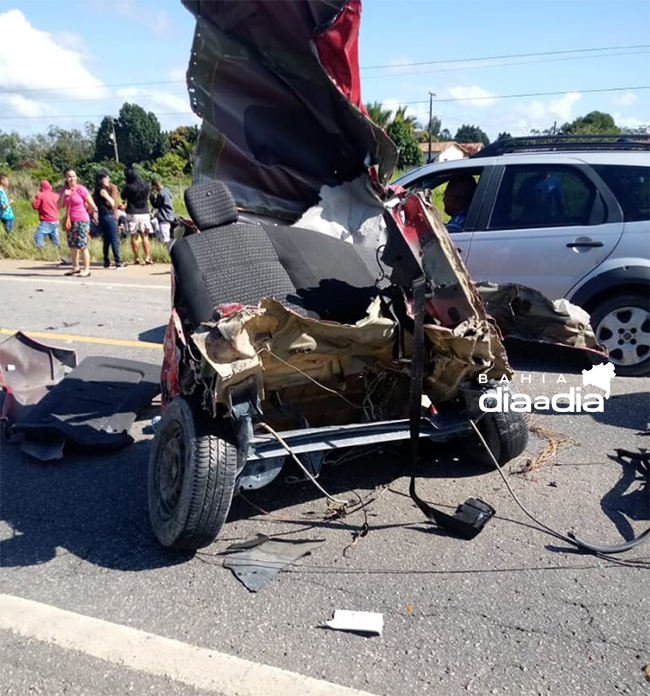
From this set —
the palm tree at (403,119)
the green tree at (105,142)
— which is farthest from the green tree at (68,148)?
the palm tree at (403,119)

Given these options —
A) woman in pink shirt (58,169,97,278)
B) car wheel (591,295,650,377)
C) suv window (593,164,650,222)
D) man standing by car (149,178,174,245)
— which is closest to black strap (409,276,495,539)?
car wheel (591,295,650,377)

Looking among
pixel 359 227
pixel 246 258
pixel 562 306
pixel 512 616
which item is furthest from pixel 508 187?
pixel 512 616

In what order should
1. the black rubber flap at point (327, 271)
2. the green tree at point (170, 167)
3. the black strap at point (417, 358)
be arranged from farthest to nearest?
the green tree at point (170, 167) → the black rubber flap at point (327, 271) → the black strap at point (417, 358)

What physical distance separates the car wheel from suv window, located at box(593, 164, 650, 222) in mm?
716

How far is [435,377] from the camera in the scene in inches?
148

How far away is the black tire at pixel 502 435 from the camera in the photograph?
156 inches

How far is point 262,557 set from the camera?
A: 339 cm

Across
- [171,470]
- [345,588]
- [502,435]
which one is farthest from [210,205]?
[345,588]

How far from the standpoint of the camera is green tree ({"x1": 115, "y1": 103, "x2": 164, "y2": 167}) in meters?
77.2

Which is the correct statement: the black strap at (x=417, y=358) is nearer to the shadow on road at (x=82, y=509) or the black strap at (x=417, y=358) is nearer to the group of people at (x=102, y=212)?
the shadow on road at (x=82, y=509)

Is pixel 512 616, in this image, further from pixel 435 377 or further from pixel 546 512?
pixel 435 377

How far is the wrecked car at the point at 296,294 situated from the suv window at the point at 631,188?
2465 millimetres

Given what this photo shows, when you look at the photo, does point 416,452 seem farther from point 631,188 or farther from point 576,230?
point 631,188

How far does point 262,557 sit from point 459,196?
14.3 ft
